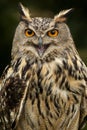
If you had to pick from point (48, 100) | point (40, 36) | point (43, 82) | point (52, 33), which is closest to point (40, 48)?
point (40, 36)

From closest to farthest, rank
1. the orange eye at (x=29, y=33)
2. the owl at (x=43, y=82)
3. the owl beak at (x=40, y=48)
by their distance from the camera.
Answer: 1. the owl beak at (x=40, y=48)
2. the orange eye at (x=29, y=33)
3. the owl at (x=43, y=82)

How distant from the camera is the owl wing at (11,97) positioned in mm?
10008

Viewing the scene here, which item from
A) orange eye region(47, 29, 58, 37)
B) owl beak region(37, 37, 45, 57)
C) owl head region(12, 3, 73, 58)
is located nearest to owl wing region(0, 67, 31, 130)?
owl head region(12, 3, 73, 58)

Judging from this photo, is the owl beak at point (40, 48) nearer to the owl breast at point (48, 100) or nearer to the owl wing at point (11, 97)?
the owl breast at point (48, 100)

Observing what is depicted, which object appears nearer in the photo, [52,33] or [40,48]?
[40,48]

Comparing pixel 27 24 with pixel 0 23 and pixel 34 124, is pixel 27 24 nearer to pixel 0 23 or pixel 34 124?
pixel 34 124

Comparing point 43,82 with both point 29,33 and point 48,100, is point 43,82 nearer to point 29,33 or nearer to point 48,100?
point 48,100

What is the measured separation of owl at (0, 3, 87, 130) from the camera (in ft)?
32.8

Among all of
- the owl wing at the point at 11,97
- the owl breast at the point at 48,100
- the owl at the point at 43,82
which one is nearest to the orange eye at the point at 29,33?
the owl at the point at 43,82

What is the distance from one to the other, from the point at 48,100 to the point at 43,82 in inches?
6.9

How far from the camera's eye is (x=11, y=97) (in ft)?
33.0

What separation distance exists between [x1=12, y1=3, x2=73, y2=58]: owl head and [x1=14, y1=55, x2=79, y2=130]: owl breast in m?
0.18

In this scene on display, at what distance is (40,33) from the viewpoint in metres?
9.87

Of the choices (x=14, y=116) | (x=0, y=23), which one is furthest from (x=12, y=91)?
(x=0, y=23)
